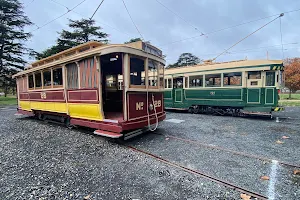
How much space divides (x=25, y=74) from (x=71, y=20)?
58.4 ft

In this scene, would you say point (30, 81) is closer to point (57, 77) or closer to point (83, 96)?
point (57, 77)

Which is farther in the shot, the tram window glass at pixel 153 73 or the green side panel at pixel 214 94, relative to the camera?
the green side panel at pixel 214 94

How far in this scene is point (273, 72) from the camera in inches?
281

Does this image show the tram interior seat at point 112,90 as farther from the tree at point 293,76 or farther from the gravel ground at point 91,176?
the tree at point 293,76

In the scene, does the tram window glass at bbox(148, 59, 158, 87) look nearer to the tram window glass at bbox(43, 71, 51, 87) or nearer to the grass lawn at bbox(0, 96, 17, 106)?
the tram window glass at bbox(43, 71, 51, 87)

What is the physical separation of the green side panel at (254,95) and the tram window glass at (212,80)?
4.99ft

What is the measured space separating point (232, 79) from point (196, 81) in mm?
1968

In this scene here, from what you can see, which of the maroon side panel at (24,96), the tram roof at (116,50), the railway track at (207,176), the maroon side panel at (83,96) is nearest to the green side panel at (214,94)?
the tram roof at (116,50)

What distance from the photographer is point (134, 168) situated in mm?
3027

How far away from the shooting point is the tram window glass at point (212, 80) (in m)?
8.50

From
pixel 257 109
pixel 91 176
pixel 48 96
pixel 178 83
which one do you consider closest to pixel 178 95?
pixel 178 83

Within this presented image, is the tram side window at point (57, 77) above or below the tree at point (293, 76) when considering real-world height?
below

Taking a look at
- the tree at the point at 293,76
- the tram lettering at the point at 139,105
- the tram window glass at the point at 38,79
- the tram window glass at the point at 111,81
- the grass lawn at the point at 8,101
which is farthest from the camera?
the tree at the point at 293,76

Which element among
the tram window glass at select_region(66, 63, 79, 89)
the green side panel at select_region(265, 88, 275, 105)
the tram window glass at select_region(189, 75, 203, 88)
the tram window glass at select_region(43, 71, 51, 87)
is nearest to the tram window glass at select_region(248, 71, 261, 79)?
the green side panel at select_region(265, 88, 275, 105)
